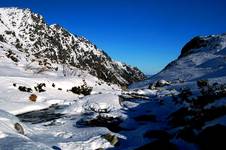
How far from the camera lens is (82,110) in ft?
71.5

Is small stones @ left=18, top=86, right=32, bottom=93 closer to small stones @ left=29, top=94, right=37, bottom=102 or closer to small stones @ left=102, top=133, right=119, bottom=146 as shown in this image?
small stones @ left=29, top=94, right=37, bottom=102

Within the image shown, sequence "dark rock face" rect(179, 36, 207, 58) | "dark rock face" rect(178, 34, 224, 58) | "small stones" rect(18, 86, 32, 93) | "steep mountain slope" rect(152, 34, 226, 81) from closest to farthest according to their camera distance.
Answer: "small stones" rect(18, 86, 32, 93) → "steep mountain slope" rect(152, 34, 226, 81) → "dark rock face" rect(178, 34, 224, 58) → "dark rock face" rect(179, 36, 207, 58)

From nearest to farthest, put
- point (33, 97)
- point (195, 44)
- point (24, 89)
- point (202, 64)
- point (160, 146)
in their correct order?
1. point (160, 146)
2. point (33, 97)
3. point (24, 89)
4. point (202, 64)
5. point (195, 44)

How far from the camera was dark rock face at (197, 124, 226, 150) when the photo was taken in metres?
12.4

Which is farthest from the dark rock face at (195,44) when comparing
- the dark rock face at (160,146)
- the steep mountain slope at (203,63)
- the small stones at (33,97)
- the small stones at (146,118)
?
the dark rock face at (160,146)

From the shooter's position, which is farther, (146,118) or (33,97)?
(33,97)

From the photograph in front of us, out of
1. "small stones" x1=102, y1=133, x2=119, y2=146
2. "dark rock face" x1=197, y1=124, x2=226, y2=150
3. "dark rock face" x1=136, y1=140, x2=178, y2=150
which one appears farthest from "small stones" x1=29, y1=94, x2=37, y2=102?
"dark rock face" x1=197, y1=124, x2=226, y2=150

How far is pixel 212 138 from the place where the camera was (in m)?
12.8

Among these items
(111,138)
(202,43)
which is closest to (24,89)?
(111,138)

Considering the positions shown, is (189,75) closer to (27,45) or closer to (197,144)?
(197,144)

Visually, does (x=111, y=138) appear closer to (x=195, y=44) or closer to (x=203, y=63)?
(x=203, y=63)

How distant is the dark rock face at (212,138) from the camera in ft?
40.6

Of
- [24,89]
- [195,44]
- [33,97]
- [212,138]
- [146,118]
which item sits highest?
[195,44]

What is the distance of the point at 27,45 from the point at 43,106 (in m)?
166
